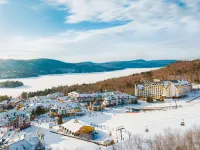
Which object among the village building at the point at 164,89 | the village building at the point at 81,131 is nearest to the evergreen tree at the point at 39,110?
the village building at the point at 81,131

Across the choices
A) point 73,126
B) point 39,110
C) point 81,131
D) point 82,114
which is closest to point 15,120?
point 39,110

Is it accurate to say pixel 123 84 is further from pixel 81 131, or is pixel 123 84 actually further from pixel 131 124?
pixel 81 131

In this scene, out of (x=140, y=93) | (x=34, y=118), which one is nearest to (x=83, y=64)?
(x=140, y=93)

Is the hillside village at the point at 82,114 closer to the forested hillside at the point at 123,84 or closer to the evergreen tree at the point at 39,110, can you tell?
the evergreen tree at the point at 39,110

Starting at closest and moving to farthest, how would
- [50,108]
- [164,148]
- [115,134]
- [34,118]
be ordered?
[164,148]
[115,134]
[34,118]
[50,108]

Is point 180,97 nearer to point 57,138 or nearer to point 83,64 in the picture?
point 57,138

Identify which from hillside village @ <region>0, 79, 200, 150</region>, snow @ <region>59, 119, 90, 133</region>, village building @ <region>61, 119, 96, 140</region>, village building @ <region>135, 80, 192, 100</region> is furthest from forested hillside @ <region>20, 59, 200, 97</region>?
village building @ <region>61, 119, 96, 140</region>

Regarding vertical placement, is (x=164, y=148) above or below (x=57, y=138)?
above
